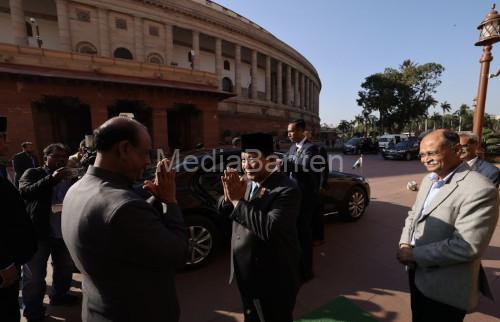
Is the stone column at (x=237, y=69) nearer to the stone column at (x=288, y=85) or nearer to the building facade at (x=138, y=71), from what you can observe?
the building facade at (x=138, y=71)

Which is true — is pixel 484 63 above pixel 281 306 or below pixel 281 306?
above

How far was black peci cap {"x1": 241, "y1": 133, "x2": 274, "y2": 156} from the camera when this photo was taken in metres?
1.96

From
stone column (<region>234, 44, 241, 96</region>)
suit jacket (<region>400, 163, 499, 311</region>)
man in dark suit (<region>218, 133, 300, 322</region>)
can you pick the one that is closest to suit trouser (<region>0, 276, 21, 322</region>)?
man in dark suit (<region>218, 133, 300, 322</region>)

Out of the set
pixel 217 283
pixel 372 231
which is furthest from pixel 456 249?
pixel 372 231

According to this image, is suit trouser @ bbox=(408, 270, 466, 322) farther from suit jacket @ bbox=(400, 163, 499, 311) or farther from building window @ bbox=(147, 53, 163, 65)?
building window @ bbox=(147, 53, 163, 65)

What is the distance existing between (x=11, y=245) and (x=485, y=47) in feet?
25.0

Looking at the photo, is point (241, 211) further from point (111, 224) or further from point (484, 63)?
point (484, 63)

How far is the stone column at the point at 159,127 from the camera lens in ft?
50.9

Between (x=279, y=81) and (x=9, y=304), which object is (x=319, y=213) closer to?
(x=9, y=304)

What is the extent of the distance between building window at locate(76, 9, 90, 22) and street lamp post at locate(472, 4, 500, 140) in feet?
92.9

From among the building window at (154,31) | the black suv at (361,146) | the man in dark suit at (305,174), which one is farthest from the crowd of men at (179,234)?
the building window at (154,31)

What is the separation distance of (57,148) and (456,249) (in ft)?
12.1

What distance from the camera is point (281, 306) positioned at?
1818mm

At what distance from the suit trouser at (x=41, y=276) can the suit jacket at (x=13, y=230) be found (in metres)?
0.80
